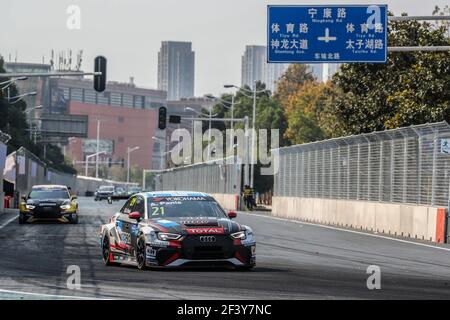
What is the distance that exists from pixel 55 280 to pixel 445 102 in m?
35.9

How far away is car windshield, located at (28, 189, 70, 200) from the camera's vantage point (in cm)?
3988

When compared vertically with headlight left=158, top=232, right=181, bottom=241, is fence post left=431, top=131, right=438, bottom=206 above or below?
above

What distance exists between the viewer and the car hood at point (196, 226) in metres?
17.6

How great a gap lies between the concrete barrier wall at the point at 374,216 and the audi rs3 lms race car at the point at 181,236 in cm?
1399

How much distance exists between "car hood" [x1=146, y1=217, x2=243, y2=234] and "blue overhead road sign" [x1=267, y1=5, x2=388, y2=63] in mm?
16209

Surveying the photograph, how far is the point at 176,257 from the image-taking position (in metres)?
17.6

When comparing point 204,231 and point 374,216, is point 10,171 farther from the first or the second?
point 204,231

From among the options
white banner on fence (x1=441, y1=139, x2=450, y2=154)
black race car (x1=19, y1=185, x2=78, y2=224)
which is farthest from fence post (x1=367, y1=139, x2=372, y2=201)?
black race car (x1=19, y1=185, x2=78, y2=224)

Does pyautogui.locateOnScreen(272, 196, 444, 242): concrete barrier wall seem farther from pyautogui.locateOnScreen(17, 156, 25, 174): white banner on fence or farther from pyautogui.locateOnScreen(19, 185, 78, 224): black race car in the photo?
pyautogui.locateOnScreen(17, 156, 25, 174): white banner on fence

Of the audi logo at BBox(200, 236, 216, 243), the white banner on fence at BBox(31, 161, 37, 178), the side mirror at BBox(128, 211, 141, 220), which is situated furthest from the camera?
the white banner on fence at BBox(31, 161, 37, 178)

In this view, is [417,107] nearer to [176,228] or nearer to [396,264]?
[396,264]

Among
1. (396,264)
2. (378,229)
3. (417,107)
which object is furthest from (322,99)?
(396,264)

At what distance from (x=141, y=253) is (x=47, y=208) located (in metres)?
21.5

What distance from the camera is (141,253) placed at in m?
18.2
